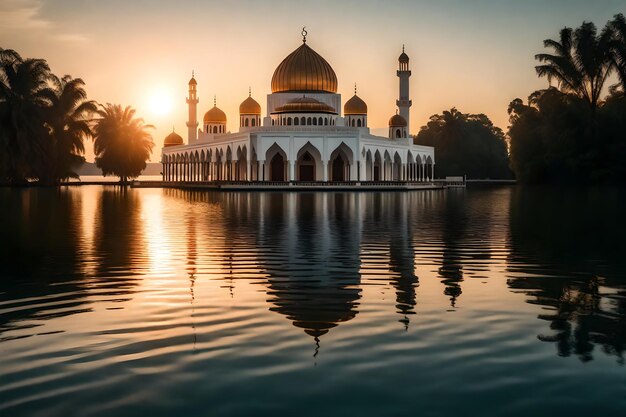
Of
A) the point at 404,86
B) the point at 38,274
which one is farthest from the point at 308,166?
the point at 38,274

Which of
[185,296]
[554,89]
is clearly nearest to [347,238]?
[185,296]

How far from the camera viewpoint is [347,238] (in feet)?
58.3

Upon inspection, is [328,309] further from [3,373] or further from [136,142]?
[136,142]

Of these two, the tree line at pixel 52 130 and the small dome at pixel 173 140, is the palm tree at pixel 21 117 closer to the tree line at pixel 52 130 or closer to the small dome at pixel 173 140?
the tree line at pixel 52 130

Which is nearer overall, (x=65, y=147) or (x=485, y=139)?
(x=65, y=147)

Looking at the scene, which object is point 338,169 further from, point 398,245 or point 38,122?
point 398,245

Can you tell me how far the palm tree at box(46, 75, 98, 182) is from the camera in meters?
63.1

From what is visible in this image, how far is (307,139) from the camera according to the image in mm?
66625

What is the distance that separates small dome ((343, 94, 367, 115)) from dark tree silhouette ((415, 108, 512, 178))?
2411 cm

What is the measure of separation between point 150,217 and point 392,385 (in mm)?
21441

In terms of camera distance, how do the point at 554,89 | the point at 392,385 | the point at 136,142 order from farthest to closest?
the point at 136,142 → the point at 554,89 → the point at 392,385

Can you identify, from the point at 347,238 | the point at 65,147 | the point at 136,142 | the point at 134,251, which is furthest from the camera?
the point at 136,142

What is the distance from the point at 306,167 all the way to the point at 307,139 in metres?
5.94

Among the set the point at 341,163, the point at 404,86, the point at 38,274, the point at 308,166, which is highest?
the point at 404,86
